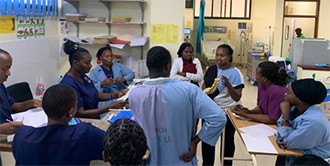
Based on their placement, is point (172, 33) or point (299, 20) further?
point (299, 20)

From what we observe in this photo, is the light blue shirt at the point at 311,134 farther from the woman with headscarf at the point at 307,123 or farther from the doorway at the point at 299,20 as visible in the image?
the doorway at the point at 299,20

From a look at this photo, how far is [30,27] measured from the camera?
3490 millimetres

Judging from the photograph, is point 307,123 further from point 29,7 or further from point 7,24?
point 29,7

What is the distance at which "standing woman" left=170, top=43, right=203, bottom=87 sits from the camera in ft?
11.6

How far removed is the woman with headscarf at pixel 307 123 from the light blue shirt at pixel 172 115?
61 cm

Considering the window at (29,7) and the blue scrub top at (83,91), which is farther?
the window at (29,7)

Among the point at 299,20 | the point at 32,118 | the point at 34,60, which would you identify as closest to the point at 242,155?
the point at 32,118

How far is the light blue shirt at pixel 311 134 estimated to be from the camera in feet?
5.82

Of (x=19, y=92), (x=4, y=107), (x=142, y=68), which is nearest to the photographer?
(x=4, y=107)

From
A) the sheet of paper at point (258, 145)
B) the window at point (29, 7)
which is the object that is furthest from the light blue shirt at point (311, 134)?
the window at point (29, 7)

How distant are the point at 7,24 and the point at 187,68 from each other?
2151mm

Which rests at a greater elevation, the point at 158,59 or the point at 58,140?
the point at 158,59

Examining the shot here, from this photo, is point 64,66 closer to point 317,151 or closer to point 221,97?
point 221,97

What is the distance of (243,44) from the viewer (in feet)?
32.4
